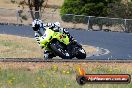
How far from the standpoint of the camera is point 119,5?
5903 cm

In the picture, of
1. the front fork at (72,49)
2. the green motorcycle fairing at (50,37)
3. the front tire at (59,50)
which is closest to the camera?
the green motorcycle fairing at (50,37)

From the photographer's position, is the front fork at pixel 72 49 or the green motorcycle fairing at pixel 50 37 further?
the front fork at pixel 72 49

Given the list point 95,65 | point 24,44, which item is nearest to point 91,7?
point 24,44

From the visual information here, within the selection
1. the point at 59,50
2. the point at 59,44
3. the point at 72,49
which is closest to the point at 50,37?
the point at 59,44

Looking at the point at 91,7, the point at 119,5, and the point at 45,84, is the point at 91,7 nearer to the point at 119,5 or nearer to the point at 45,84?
the point at 119,5

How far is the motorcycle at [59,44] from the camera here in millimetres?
18969

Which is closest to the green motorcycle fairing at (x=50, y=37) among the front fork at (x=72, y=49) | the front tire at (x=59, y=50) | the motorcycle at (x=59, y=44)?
the motorcycle at (x=59, y=44)

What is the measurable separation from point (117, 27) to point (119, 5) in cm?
750

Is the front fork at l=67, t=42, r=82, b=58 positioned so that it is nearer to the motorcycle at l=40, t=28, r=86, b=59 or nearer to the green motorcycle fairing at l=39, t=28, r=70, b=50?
the motorcycle at l=40, t=28, r=86, b=59

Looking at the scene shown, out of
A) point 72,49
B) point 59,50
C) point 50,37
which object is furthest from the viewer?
point 72,49

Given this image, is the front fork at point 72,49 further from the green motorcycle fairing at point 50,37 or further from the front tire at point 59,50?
the green motorcycle fairing at point 50,37

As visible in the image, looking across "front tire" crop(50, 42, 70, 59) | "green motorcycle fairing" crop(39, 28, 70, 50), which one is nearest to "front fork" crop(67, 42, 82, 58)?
"front tire" crop(50, 42, 70, 59)

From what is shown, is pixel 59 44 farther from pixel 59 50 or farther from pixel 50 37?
pixel 50 37

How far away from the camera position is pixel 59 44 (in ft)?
62.8
